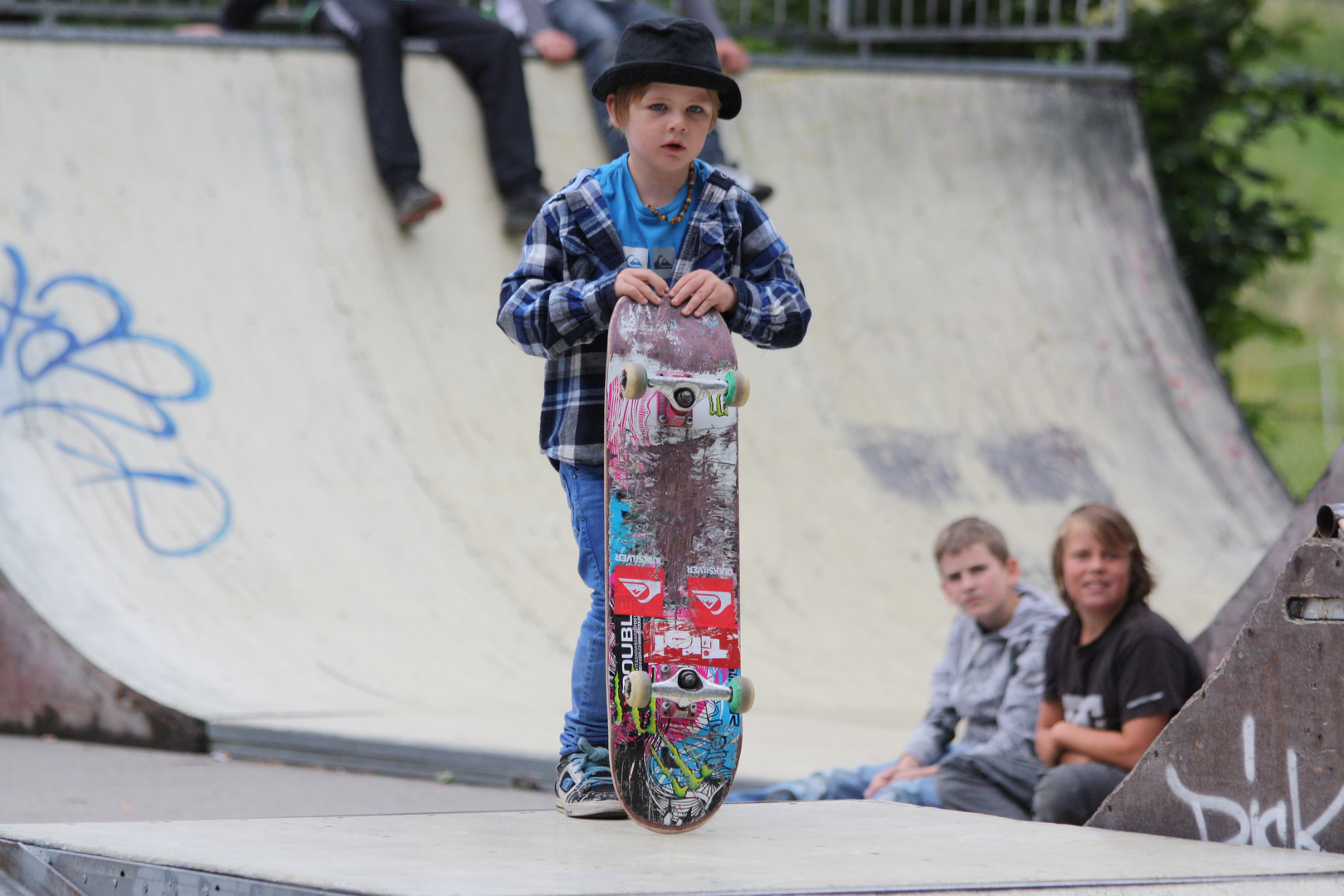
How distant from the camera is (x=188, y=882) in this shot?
2.50m

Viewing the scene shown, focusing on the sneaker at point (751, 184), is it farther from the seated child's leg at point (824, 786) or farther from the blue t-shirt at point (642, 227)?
the blue t-shirt at point (642, 227)

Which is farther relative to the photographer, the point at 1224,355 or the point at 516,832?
the point at 1224,355

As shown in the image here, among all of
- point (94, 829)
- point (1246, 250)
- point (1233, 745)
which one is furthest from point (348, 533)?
point (1246, 250)

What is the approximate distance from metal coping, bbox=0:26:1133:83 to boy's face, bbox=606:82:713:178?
524cm

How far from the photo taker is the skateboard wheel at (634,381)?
2717 millimetres

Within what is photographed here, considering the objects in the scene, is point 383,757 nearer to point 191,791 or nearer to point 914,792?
point 191,791

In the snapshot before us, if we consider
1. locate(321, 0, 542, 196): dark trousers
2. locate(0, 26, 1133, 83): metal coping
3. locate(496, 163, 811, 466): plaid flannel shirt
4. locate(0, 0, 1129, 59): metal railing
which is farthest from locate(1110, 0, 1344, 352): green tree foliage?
locate(496, 163, 811, 466): plaid flannel shirt

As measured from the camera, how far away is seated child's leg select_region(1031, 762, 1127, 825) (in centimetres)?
339

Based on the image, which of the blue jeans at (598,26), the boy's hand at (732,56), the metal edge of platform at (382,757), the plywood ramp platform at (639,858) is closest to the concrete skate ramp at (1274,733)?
the plywood ramp platform at (639,858)

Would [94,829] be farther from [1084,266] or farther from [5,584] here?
[1084,266]

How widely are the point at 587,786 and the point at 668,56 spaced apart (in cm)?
141

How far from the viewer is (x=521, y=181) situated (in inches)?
302

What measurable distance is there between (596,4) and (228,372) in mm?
3238

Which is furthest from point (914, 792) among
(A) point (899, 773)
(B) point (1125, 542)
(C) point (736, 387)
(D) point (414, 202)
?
(D) point (414, 202)
